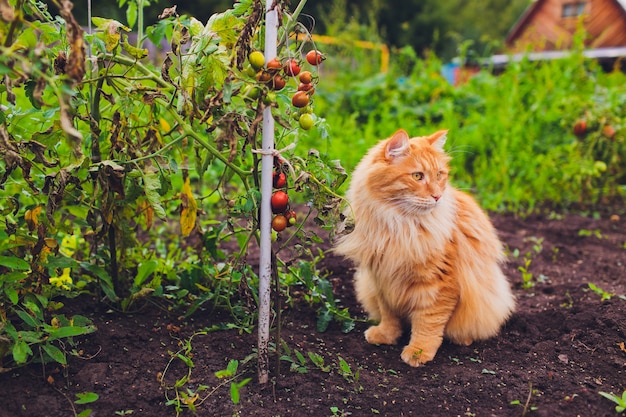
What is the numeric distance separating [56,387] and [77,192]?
710mm

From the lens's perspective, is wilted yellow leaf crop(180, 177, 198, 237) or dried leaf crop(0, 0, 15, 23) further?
wilted yellow leaf crop(180, 177, 198, 237)

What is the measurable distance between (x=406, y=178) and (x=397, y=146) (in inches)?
5.4

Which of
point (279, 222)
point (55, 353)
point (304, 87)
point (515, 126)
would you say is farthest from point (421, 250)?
point (515, 126)

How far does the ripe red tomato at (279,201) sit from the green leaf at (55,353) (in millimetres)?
858

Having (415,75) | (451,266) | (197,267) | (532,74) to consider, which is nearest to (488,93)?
(532,74)

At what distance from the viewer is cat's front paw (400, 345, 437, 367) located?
7.89ft

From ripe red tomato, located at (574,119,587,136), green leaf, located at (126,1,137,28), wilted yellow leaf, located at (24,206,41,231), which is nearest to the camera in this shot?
wilted yellow leaf, located at (24,206,41,231)

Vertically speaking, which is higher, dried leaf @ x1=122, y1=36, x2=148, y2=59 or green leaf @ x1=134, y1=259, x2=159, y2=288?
dried leaf @ x1=122, y1=36, x2=148, y2=59

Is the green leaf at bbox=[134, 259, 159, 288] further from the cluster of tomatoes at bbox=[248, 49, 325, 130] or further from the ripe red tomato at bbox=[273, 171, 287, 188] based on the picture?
the cluster of tomatoes at bbox=[248, 49, 325, 130]

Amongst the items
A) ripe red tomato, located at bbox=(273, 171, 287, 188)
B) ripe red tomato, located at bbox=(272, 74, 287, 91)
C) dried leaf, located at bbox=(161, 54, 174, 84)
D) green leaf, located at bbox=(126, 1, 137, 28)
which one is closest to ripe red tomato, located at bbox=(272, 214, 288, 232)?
ripe red tomato, located at bbox=(273, 171, 287, 188)

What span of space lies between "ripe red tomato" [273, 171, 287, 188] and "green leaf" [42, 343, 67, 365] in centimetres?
91

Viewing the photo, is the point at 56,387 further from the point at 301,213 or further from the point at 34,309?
the point at 301,213

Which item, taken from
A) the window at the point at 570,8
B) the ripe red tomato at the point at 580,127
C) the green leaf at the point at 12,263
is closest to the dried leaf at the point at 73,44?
the green leaf at the point at 12,263

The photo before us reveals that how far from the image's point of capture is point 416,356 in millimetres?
2410
